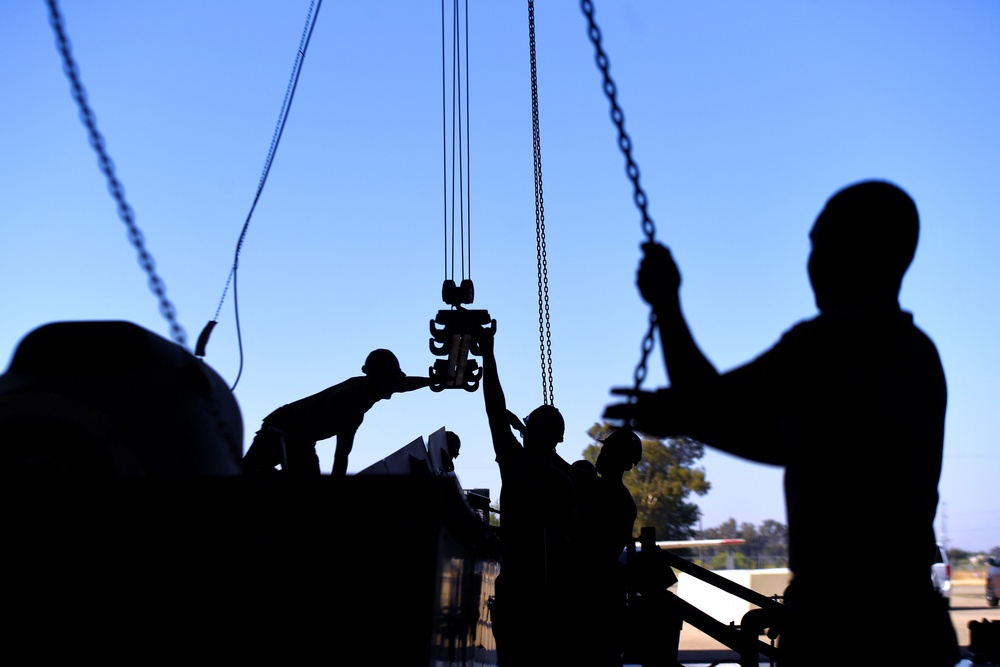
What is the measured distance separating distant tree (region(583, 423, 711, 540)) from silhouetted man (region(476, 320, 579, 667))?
44.2 metres

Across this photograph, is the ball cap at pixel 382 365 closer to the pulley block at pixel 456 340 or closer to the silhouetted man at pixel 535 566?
the pulley block at pixel 456 340

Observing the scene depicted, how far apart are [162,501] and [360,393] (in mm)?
4069

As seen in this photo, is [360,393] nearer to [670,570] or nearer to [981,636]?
[670,570]

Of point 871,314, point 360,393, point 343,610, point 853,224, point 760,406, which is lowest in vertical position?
point 343,610

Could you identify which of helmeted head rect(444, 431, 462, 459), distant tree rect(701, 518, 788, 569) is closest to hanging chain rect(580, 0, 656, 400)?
helmeted head rect(444, 431, 462, 459)

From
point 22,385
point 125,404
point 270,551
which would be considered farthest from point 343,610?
point 22,385

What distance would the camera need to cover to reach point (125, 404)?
2.31 metres

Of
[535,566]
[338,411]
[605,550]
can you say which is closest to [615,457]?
[605,550]

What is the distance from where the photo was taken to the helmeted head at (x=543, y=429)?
4840mm

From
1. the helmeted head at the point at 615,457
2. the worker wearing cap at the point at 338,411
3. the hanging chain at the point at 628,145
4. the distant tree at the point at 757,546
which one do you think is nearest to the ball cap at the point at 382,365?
the worker wearing cap at the point at 338,411

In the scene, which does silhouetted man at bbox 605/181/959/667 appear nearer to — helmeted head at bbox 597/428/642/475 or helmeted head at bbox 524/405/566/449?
helmeted head at bbox 524/405/566/449

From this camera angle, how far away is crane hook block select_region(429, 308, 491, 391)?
616cm

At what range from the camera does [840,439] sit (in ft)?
6.65

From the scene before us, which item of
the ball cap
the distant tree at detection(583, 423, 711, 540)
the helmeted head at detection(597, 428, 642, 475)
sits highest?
the distant tree at detection(583, 423, 711, 540)
